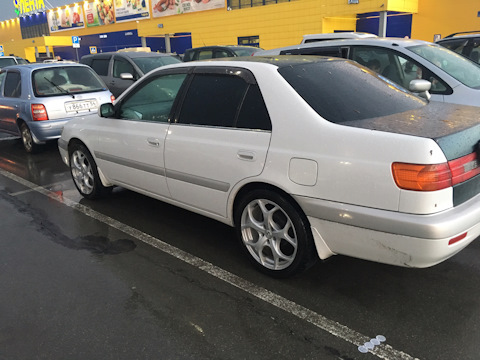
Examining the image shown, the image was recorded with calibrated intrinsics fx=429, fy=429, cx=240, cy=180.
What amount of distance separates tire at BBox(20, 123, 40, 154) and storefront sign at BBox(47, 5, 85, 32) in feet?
165

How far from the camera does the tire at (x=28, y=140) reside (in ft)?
25.2

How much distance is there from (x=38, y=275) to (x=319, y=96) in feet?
8.59

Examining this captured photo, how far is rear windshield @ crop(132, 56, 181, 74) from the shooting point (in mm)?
10414

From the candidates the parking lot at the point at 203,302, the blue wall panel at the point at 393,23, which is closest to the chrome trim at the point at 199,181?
the parking lot at the point at 203,302

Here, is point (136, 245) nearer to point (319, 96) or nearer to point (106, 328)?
point (106, 328)

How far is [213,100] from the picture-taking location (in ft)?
11.6

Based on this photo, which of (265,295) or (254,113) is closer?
(265,295)

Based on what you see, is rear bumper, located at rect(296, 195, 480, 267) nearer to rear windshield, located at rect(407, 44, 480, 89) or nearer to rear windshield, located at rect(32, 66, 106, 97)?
rear windshield, located at rect(407, 44, 480, 89)

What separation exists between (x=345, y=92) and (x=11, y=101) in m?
6.85

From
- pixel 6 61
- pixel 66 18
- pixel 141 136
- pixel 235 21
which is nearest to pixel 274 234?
pixel 141 136

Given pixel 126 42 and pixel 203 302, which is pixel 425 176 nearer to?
pixel 203 302

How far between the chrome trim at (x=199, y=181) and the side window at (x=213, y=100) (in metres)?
0.45

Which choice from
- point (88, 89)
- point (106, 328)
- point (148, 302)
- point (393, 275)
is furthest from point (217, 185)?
point (88, 89)

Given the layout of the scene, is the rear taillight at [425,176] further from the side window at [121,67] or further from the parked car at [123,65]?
the side window at [121,67]
